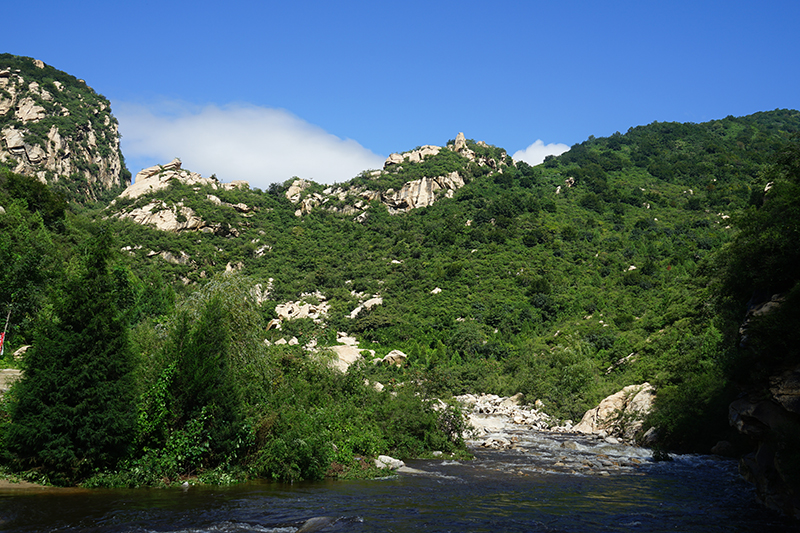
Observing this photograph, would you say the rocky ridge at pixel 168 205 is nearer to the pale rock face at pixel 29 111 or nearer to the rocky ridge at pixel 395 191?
the rocky ridge at pixel 395 191

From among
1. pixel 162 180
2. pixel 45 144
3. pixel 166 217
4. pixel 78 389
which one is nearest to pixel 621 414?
pixel 78 389

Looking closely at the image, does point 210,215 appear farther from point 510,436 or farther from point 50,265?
point 510,436

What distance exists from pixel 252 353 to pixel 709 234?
7395 centimetres

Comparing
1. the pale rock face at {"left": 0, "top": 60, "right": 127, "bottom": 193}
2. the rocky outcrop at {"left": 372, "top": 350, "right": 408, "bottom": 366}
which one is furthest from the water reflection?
the pale rock face at {"left": 0, "top": 60, "right": 127, "bottom": 193}

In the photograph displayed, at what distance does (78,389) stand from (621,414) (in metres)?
29.3

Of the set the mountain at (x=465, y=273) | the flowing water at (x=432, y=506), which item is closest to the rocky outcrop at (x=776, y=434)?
the mountain at (x=465, y=273)

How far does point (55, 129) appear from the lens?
356 feet

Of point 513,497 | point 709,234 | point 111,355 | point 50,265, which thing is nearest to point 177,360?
point 111,355

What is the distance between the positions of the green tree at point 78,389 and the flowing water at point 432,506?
1041 mm

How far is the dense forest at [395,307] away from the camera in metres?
13.4

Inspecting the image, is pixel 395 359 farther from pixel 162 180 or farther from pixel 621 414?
pixel 162 180

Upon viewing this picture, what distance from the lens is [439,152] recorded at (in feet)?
404

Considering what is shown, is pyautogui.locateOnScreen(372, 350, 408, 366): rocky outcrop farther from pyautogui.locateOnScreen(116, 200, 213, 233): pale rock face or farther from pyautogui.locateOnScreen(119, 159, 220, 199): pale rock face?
pyautogui.locateOnScreen(119, 159, 220, 199): pale rock face

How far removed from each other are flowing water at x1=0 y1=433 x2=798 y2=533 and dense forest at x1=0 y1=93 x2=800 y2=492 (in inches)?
64.8
